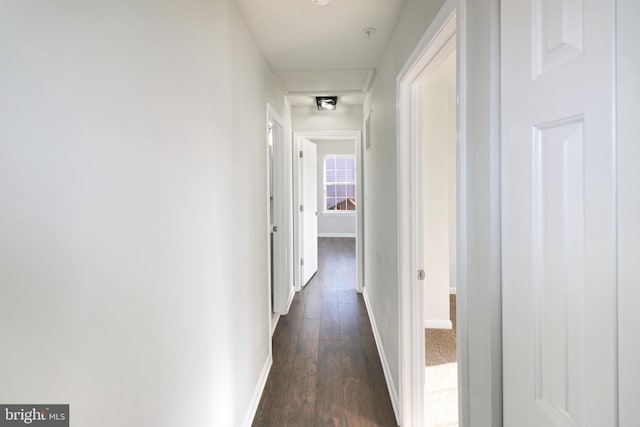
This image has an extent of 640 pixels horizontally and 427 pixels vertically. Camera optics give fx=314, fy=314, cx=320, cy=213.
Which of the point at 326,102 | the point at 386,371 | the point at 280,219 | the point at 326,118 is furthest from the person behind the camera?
the point at 326,118

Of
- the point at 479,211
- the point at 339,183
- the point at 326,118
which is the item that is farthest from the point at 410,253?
the point at 339,183

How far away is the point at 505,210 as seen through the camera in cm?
79

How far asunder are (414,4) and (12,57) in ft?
5.41

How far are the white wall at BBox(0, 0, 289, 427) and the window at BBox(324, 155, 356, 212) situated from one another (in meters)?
7.10

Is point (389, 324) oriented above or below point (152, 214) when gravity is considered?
below

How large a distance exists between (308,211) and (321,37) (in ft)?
9.38

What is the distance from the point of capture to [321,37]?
2213 millimetres

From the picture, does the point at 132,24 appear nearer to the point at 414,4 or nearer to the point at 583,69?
the point at 583,69

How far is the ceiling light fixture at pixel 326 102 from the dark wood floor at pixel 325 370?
2.52 metres

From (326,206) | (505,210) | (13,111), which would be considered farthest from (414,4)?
→ (326,206)

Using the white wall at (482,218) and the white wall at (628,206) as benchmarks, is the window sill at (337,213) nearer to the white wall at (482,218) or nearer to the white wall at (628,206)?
the white wall at (482,218)

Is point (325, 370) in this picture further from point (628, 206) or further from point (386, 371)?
point (628, 206)

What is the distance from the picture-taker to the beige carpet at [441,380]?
2.03 metres

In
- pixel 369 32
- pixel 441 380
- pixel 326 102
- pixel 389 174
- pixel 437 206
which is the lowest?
pixel 441 380
